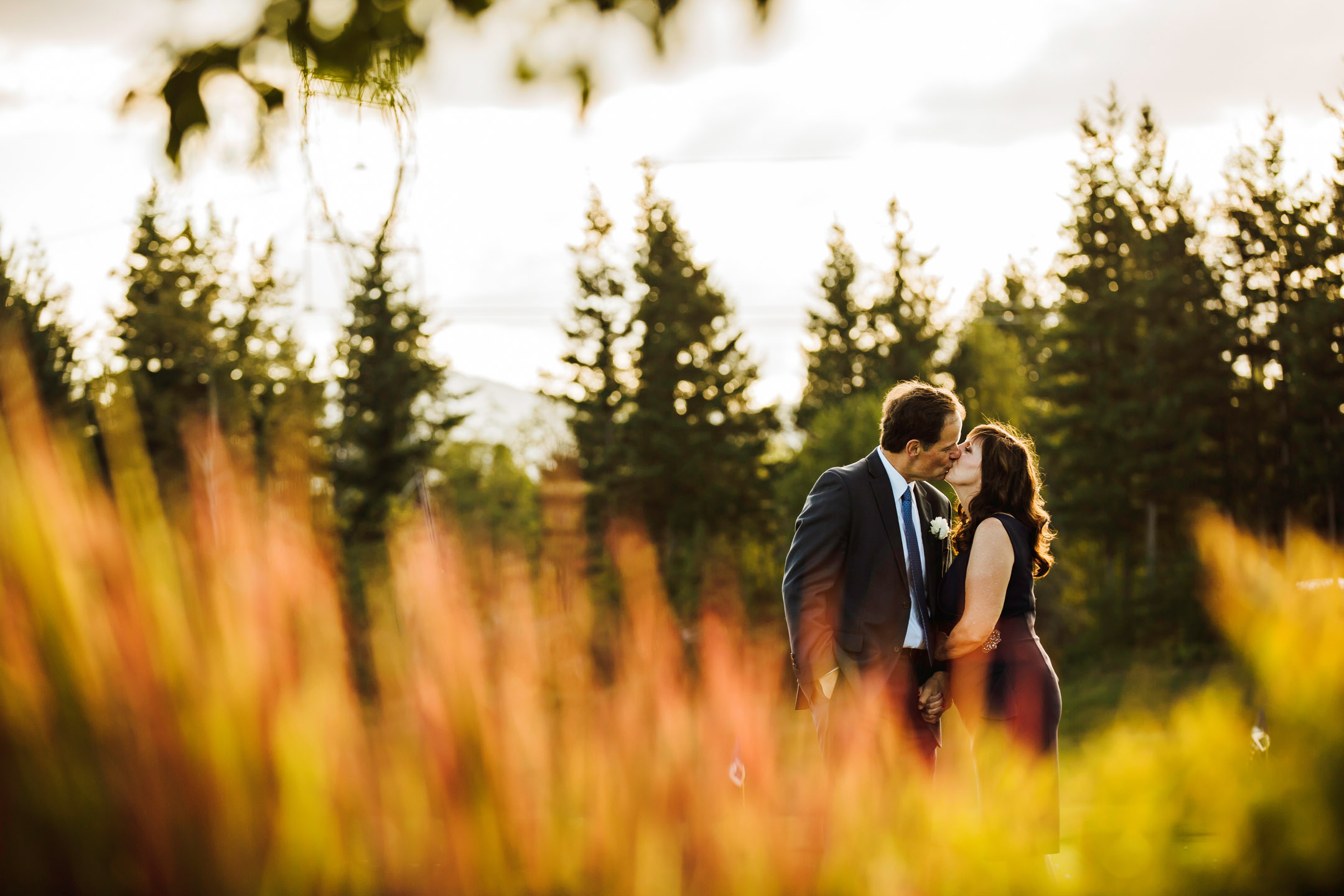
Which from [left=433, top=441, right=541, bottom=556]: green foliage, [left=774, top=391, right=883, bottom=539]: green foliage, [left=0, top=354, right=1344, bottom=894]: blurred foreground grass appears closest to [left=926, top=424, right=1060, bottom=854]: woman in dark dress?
[left=0, top=354, right=1344, bottom=894]: blurred foreground grass

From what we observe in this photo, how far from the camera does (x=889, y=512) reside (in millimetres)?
4441

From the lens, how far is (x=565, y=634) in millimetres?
2986

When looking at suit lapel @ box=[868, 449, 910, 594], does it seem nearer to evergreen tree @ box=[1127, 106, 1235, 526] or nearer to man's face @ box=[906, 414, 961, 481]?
man's face @ box=[906, 414, 961, 481]

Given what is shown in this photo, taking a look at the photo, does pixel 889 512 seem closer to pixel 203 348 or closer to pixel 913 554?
pixel 913 554

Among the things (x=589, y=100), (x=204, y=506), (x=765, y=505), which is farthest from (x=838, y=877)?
(x=765, y=505)

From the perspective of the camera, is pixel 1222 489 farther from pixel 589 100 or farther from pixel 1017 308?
pixel 589 100

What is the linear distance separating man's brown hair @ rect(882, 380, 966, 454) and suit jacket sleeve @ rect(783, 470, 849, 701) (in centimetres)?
31

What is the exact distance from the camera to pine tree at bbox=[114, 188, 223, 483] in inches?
1624

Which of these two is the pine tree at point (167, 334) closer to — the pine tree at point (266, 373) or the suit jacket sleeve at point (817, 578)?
the pine tree at point (266, 373)

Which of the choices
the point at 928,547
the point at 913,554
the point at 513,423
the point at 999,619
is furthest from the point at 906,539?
the point at 513,423

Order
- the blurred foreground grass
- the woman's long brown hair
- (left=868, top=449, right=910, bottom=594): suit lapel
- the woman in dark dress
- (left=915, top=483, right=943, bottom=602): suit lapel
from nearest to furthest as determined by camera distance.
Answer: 1. the blurred foreground grass
2. the woman in dark dress
3. (left=868, top=449, right=910, bottom=594): suit lapel
4. the woman's long brown hair
5. (left=915, top=483, right=943, bottom=602): suit lapel

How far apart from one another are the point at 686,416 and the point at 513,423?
93.1 ft

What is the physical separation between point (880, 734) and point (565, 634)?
5.54 feet

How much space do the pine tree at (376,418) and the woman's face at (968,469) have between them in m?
40.8
